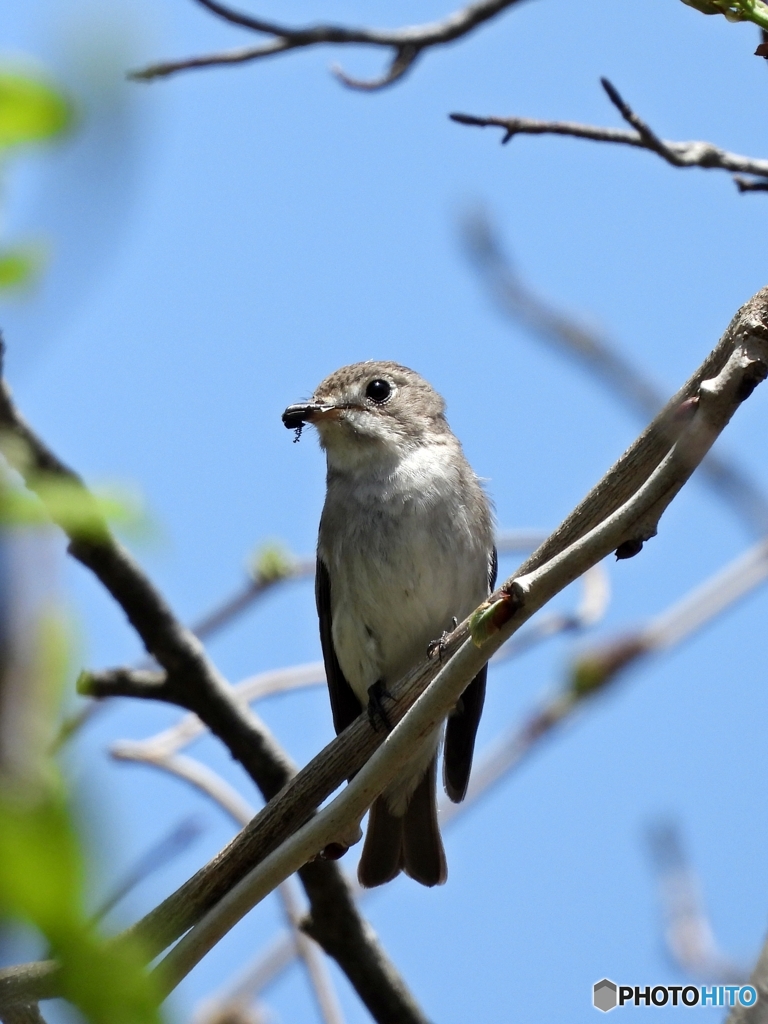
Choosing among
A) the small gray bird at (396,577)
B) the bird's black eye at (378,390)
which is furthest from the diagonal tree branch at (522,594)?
the bird's black eye at (378,390)

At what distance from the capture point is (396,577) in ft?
18.1

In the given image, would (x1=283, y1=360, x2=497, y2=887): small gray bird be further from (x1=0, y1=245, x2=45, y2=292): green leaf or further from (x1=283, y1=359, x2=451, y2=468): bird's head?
(x1=0, y1=245, x2=45, y2=292): green leaf

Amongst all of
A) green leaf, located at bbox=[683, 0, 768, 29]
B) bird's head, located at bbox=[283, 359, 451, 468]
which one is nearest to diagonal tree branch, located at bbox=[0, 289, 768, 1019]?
green leaf, located at bbox=[683, 0, 768, 29]

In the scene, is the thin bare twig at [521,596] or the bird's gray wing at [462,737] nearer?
the thin bare twig at [521,596]

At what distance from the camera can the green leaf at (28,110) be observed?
4.00 ft

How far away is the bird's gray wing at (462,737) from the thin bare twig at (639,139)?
262cm

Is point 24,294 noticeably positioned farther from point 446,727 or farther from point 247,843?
point 446,727

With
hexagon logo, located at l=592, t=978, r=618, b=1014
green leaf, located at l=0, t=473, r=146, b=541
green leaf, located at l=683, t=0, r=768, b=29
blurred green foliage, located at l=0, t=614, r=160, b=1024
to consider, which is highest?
green leaf, located at l=683, t=0, r=768, b=29

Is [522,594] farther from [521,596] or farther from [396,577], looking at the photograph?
[396,577]

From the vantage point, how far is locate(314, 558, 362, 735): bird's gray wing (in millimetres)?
5906

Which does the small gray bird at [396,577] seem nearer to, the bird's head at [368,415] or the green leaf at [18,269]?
the bird's head at [368,415]

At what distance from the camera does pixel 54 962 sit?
981 millimetres

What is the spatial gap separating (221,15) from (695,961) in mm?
3686

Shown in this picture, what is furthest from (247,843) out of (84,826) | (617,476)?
(84,826)
